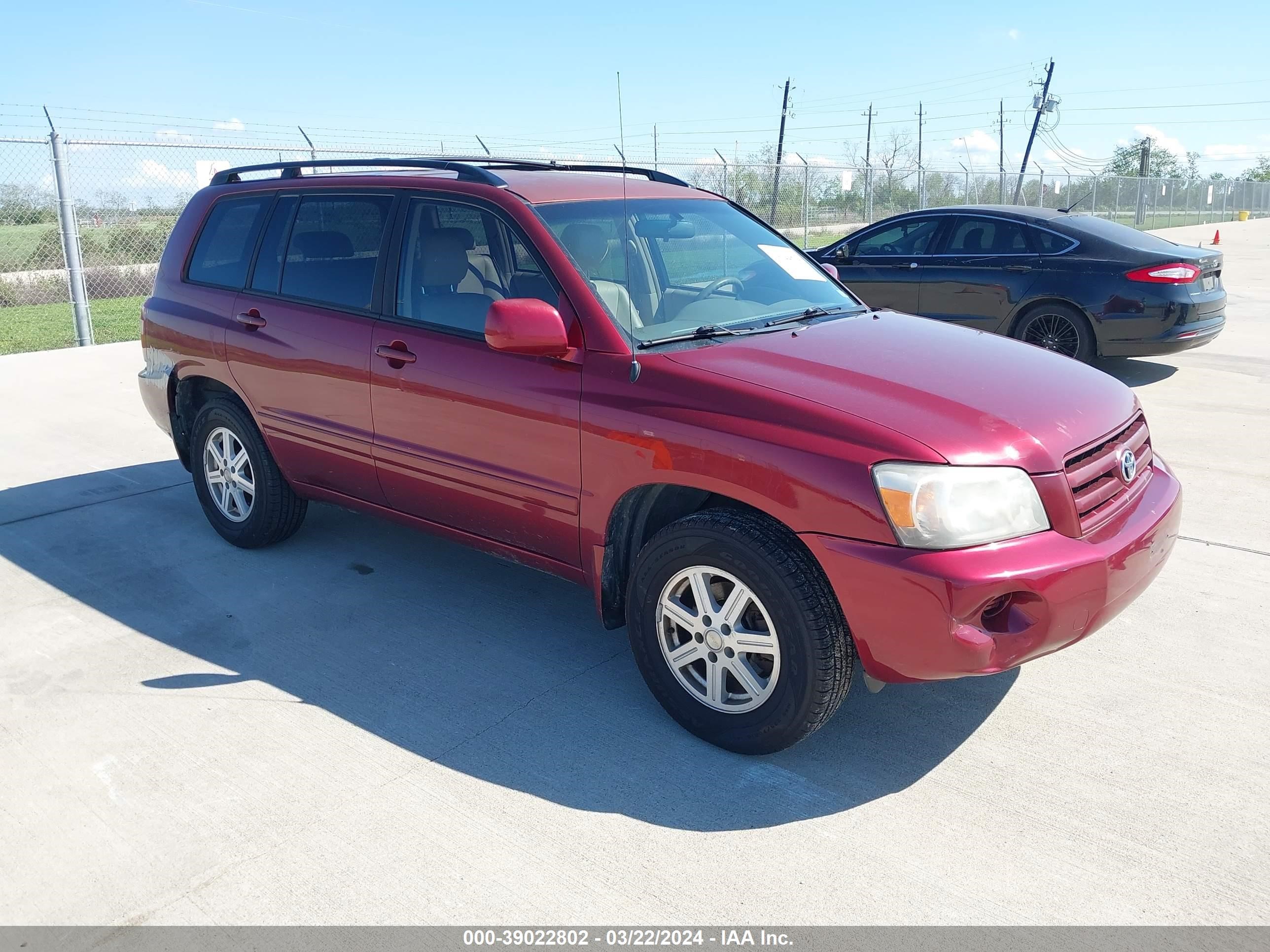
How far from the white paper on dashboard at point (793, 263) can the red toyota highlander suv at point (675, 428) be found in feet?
0.05

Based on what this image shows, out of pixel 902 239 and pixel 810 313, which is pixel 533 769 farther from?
pixel 902 239

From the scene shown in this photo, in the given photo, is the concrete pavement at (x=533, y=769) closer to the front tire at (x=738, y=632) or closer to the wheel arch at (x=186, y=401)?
the front tire at (x=738, y=632)

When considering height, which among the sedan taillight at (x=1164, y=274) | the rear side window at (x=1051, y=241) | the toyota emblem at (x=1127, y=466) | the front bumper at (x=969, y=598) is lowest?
the front bumper at (x=969, y=598)

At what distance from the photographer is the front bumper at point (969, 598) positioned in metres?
2.83

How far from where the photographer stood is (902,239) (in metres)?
9.71

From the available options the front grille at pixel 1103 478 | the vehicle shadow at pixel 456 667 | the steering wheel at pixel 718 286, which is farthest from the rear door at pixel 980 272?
the vehicle shadow at pixel 456 667

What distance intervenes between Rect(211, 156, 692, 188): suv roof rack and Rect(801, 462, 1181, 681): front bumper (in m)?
2.15

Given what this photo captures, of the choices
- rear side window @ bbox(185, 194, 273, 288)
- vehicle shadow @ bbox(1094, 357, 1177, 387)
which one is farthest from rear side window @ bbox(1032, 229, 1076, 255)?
rear side window @ bbox(185, 194, 273, 288)

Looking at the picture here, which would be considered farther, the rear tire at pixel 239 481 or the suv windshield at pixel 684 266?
the rear tire at pixel 239 481
